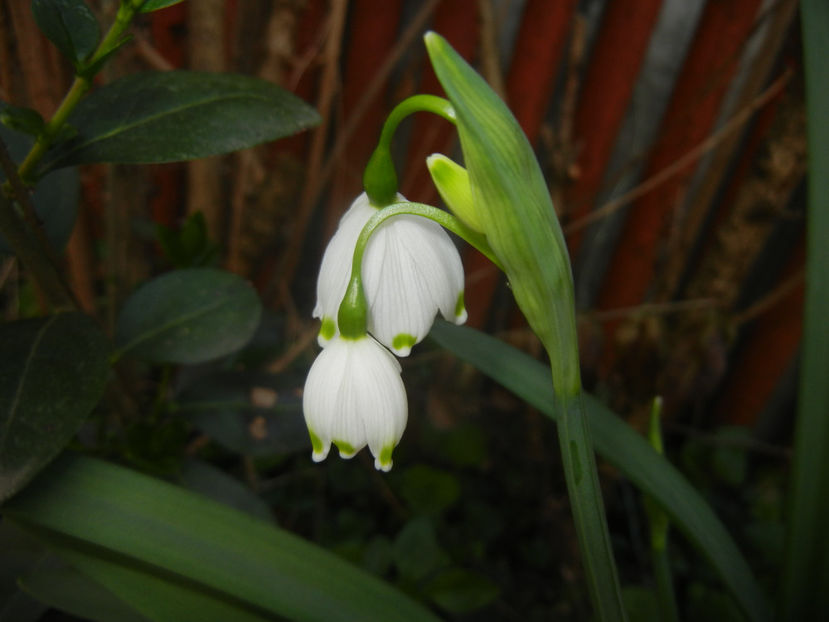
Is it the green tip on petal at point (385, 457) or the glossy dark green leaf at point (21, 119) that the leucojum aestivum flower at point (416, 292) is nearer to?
the green tip on petal at point (385, 457)

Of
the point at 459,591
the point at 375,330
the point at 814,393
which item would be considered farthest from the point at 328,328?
the point at 459,591

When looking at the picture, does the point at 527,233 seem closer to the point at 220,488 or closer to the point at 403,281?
the point at 403,281

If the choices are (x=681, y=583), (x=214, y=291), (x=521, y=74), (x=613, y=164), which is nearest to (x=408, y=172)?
(x=521, y=74)

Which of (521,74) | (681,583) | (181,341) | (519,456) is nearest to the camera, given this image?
(181,341)

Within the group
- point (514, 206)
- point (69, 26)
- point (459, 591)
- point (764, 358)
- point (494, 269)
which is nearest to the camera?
point (514, 206)

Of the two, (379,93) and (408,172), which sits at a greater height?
(379,93)

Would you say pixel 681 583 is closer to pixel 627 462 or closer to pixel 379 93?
pixel 627 462

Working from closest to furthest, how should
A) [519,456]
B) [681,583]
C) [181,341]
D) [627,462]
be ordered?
[627,462], [181,341], [681,583], [519,456]

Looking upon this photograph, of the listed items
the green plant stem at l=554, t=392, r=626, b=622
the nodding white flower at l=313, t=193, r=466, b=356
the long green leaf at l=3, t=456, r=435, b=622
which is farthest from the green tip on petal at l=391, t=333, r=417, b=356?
the long green leaf at l=3, t=456, r=435, b=622
